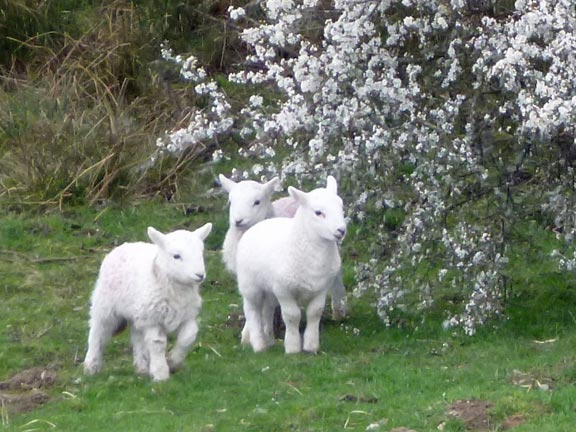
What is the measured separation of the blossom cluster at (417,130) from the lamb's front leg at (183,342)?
1548 millimetres


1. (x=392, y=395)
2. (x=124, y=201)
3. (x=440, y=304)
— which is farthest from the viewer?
(x=124, y=201)

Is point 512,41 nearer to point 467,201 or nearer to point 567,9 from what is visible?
Answer: point 567,9

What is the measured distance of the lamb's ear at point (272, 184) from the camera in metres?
11.5

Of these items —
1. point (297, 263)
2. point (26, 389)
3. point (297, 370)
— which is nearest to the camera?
point (297, 370)

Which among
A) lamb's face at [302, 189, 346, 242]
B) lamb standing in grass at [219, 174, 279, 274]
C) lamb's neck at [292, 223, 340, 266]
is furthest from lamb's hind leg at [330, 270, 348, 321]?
lamb's face at [302, 189, 346, 242]

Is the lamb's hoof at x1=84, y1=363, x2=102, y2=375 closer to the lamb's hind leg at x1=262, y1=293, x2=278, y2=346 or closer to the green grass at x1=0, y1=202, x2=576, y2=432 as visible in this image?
the green grass at x1=0, y1=202, x2=576, y2=432

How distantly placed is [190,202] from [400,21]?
5785mm

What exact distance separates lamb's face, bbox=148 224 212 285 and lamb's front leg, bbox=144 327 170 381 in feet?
1.27

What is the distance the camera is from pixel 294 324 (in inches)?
428

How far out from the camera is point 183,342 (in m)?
10.2

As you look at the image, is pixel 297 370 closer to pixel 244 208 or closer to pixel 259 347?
pixel 259 347

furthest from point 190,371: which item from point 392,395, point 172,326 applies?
point 392,395

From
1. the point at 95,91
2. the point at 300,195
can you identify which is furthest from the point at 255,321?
the point at 95,91

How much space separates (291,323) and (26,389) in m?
1.95
